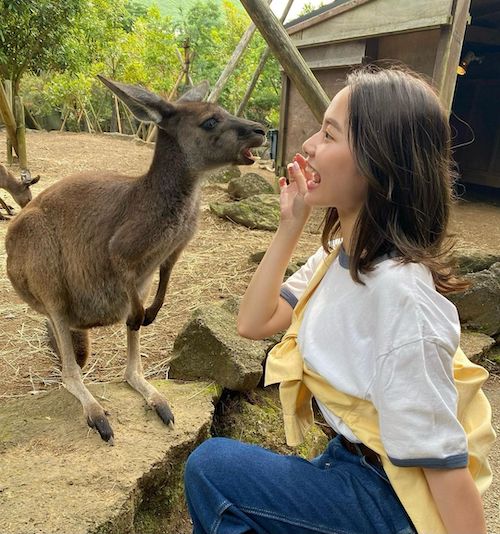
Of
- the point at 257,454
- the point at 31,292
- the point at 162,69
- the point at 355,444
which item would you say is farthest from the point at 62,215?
the point at 162,69

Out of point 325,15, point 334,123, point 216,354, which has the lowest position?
point 216,354

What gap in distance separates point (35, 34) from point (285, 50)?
20.5 feet

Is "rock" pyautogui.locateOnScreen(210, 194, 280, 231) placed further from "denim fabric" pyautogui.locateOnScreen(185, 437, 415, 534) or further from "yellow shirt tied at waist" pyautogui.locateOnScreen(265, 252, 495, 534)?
"denim fabric" pyautogui.locateOnScreen(185, 437, 415, 534)

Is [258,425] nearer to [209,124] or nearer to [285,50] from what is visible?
[209,124]

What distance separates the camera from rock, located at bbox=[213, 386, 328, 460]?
2.14 meters

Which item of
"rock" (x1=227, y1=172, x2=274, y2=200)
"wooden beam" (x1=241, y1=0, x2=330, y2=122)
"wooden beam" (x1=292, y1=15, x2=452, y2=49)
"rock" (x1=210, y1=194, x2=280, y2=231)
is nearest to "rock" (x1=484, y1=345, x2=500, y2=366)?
"wooden beam" (x1=241, y1=0, x2=330, y2=122)

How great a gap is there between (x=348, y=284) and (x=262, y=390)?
1.40 meters

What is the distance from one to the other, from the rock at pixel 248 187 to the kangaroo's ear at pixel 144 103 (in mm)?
4470

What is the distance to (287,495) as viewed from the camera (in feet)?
3.84

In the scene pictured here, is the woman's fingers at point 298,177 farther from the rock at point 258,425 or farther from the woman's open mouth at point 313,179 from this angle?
the rock at point 258,425

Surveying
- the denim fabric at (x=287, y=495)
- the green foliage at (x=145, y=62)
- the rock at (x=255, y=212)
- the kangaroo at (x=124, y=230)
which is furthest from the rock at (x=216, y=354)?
the green foliage at (x=145, y=62)

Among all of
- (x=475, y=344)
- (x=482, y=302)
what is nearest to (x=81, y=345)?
(x=475, y=344)

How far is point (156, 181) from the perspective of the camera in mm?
2195

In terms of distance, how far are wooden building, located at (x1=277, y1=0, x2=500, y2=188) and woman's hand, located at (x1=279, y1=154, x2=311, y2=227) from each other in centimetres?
241
